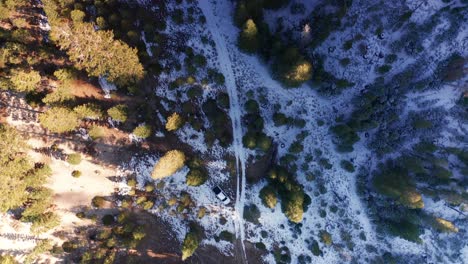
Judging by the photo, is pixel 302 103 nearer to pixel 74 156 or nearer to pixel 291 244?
pixel 291 244

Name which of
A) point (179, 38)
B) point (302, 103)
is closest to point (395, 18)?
point (302, 103)

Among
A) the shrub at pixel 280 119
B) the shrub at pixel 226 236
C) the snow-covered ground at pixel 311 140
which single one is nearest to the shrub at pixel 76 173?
the snow-covered ground at pixel 311 140

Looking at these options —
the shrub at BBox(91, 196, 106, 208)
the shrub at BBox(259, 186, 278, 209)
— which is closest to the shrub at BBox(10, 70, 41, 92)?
the shrub at BBox(91, 196, 106, 208)

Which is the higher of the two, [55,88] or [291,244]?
[55,88]

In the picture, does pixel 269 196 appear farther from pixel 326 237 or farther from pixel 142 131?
pixel 142 131

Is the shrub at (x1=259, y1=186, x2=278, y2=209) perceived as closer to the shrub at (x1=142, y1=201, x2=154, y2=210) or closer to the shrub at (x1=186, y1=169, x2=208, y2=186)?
the shrub at (x1=186, y1=169, x2=208, y2=186)

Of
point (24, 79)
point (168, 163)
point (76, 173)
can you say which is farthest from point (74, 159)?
point (168, 163)
